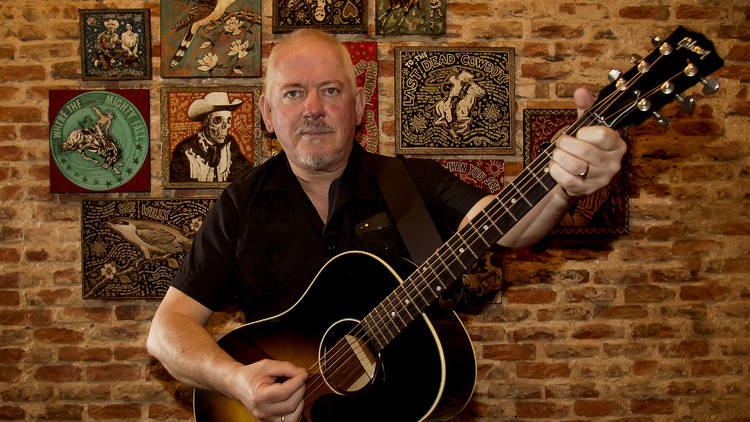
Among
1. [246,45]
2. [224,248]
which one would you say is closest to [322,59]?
[224,248]

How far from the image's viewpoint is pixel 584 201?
7.82ft

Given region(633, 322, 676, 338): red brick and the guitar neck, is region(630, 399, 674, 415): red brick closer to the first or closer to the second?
region(633, 322, 676, 338): red brick

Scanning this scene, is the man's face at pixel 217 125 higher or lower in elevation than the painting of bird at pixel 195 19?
lower

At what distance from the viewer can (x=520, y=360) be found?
7.90ft

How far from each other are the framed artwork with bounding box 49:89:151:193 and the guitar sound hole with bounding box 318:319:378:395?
1516 mm

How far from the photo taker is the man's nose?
5.32 feet

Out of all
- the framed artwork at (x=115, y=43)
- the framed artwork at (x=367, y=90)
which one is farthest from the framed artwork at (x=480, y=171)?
the framed artwork at (x=115, y=43)

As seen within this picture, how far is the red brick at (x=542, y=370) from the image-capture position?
2.40m

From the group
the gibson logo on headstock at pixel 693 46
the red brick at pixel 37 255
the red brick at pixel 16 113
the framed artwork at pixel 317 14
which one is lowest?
the red brick at pixel 37 255

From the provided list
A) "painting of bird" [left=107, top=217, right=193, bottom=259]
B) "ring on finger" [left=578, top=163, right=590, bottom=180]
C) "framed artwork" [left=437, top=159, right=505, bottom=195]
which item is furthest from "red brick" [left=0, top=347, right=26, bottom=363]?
"ring on finger" [left=578, top=163, right=590, bottom=180]

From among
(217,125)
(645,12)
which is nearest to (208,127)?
(217,125)

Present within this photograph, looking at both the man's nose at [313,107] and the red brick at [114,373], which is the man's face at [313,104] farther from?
the red brick at [114,373]

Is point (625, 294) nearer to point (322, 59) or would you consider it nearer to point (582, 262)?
point (582, 262)

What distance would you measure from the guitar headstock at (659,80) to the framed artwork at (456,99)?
4.43ft
